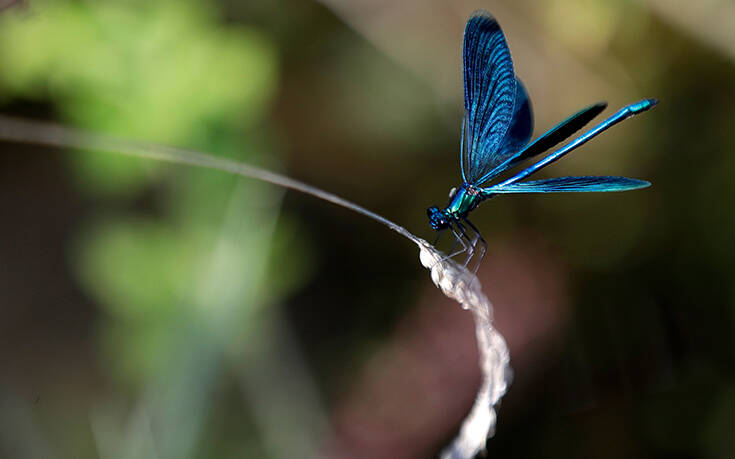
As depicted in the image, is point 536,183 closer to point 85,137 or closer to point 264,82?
point 85,137

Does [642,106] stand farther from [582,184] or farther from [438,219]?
[438,219]

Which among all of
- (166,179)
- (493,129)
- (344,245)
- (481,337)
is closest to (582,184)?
(493,129)

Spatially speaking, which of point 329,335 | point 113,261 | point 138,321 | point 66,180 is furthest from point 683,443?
point 66,180

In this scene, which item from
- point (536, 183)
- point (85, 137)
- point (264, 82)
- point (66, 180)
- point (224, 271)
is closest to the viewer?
point (85, 137)

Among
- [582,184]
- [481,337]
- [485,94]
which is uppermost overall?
[485,94]

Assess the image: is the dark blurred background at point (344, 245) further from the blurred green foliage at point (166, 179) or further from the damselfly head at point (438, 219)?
the damselfly head at point (438, 219)

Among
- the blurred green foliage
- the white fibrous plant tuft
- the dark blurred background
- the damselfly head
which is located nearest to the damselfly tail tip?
the damselfly head

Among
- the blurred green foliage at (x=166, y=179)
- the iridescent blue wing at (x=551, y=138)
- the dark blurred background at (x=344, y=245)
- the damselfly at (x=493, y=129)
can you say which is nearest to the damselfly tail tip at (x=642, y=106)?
the damselfly at (x=493, y=129)
